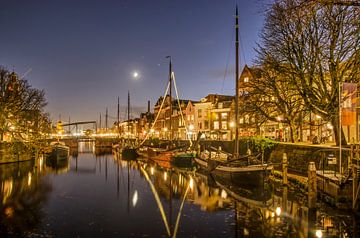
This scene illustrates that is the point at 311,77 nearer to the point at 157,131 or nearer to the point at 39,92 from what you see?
the point at 39,92

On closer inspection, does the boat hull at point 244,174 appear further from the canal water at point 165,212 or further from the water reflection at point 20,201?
the water reflection at point 20,201

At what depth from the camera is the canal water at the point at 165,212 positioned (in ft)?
46.5

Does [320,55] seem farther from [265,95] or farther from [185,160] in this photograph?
[185,160]

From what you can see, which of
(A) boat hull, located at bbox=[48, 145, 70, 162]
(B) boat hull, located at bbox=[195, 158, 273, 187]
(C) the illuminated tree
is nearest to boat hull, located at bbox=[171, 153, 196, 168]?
(C) the illuminated tree

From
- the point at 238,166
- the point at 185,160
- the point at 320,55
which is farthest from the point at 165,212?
the point at 185,160

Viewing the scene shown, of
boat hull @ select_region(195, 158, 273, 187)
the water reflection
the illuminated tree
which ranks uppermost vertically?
the illuminated tree

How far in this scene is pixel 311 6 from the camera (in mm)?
9477

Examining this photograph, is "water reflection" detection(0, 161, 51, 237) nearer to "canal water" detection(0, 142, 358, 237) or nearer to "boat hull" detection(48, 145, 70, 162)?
"canal water" detection(0, 142, 358, 237)

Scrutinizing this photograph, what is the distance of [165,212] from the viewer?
1828cm

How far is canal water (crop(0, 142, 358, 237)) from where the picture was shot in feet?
46.5

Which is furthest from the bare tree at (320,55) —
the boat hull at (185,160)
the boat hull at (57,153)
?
the boat hull at (57,153)

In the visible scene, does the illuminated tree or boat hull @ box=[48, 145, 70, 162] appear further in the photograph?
boat hull @ box=[48, 145, 70, 162]

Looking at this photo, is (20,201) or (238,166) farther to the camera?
(238,166)

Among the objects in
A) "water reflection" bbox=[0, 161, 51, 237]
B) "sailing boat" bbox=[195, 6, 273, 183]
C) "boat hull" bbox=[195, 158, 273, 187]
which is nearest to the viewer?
"water reflection" bbox=[0, 161, 51, 237]
